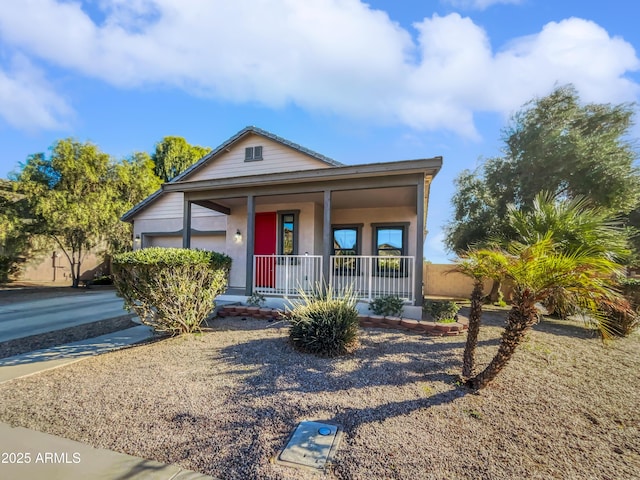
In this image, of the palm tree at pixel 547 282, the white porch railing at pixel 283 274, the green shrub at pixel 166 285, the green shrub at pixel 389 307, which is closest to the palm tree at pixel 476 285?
the palm tree at pixel 547 282

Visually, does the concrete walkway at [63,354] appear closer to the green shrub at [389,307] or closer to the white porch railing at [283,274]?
the white porch railing at [283,274]

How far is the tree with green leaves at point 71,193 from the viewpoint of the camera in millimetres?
13336

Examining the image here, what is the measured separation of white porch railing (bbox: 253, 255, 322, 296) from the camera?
8.51 m

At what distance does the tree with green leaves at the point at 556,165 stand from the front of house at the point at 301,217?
11.7 feet

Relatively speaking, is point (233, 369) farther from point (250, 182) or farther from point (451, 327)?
point (250, 182)

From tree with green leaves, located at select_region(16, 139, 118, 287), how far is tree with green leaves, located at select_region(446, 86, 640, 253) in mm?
16359

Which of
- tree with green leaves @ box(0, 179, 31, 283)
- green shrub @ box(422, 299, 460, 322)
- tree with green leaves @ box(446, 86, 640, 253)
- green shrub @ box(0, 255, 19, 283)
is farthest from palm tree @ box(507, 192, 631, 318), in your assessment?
green shrub @ box(0, 255, 19, 283)

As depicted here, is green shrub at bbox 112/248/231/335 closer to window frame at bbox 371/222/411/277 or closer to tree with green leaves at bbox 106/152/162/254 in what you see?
window frame at bbox 371/222/411/277

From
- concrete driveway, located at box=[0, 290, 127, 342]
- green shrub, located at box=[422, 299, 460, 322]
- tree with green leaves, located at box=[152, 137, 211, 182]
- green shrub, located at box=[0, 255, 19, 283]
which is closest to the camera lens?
green shrub, located at box=[422, 299, 460, 322]

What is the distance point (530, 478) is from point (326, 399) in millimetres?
1925

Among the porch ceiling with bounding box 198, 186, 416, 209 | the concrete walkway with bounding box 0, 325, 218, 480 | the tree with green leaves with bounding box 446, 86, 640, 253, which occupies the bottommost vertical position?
the concrete walkway with bounding box 0, 325, 218, 480

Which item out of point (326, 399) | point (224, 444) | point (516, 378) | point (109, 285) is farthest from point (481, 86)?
point (109, 285)

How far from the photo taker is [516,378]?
4.11 m

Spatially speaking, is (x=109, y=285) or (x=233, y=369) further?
(x=109, y=285)
